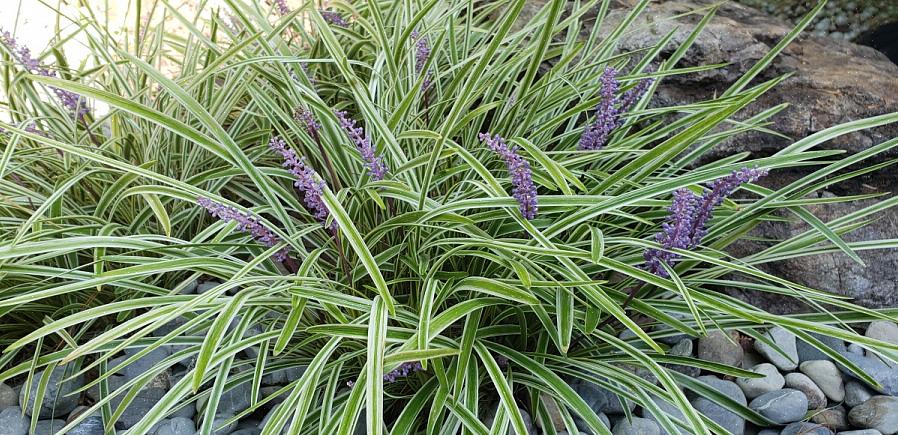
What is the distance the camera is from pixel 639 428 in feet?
6.09

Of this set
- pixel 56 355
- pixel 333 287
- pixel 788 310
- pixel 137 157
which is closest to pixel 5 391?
pixel 56 355

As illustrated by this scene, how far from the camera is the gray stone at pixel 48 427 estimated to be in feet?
6.70

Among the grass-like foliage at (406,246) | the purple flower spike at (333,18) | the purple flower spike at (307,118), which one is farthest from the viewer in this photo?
the purple flower spike at (333,18)

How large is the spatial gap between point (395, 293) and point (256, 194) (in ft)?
2.30

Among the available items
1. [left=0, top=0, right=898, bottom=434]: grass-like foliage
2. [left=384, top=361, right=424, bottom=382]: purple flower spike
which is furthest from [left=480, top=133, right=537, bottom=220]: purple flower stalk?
[left=384, top=361, right=424, bottom=382]: purple flower spike

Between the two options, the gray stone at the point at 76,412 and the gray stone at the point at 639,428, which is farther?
the gray stone at the point at 76,412

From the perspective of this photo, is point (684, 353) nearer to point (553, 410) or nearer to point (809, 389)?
point (809, 389)

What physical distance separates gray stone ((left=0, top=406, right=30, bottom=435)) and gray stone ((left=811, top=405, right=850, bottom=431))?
213 centimetres

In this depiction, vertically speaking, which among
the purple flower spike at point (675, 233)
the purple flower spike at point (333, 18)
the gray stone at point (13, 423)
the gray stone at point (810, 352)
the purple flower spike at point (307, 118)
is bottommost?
the gray stone at point (810, 352)

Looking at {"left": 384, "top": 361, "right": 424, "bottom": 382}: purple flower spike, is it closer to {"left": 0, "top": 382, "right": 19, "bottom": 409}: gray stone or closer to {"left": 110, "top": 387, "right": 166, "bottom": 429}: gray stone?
{"left": 110, "top": 387, "right": 166, "bottom": 429}: gray stone

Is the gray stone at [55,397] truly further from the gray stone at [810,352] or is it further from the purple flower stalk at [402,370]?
the gray stone at [810,352]

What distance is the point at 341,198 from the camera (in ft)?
5.90

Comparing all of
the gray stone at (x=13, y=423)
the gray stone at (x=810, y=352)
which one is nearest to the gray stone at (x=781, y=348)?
the gray stone at (x=810, y=352)

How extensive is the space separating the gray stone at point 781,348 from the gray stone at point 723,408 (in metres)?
0.19
